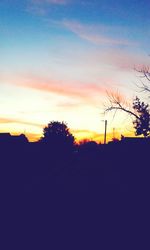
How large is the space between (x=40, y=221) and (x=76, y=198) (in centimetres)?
516

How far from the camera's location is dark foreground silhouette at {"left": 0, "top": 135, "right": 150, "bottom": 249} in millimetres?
9992

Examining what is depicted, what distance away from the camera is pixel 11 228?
1072 centimetres

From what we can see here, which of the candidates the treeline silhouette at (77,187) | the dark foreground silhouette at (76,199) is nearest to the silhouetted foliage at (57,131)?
the treeline silhouette at (77,187)

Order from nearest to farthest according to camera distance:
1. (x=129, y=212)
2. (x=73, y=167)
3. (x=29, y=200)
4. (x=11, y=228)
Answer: (x=11, y=228) → (x=129, y=212) → (x=29, y=200) → (x=73, y=167)

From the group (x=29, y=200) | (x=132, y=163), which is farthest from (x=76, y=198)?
(x=132, y=163)

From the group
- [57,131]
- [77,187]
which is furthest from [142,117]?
[57,131]

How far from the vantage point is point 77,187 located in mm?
20703

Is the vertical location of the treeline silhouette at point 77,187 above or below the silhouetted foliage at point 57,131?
below

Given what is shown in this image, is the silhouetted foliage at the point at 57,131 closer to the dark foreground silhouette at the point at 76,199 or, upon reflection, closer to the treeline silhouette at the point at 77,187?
the treeline silhouette at the point at 77,187

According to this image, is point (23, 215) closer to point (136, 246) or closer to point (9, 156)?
point (136, 246)

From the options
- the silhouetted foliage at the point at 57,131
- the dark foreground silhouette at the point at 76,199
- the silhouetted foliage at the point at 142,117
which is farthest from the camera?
the silhouetted foliage at the point at 57,131

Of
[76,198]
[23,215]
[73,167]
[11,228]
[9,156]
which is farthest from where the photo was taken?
[73,167]

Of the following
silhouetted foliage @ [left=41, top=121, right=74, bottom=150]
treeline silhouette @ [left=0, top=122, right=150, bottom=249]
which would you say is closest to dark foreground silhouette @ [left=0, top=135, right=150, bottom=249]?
treeline silhouette @ [left=0, top=122, right=150, bottom=249]

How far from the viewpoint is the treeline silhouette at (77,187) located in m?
11.9
